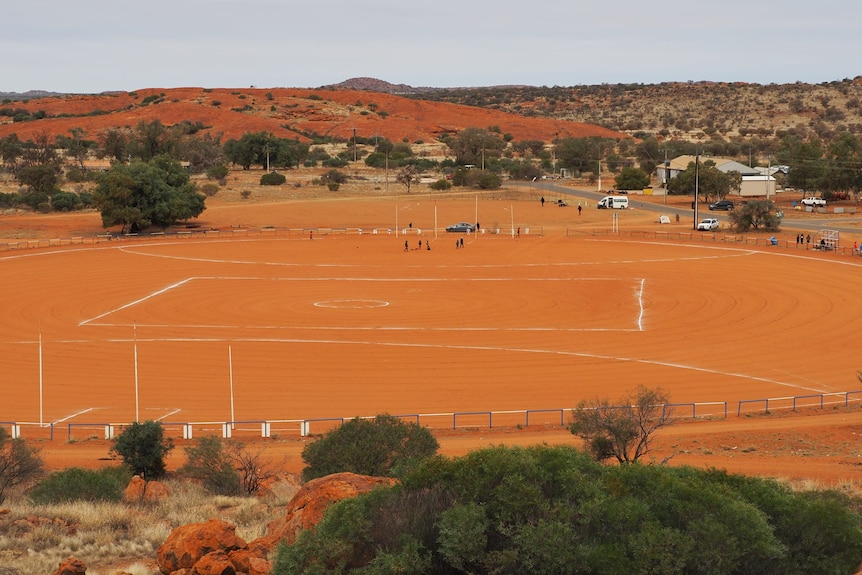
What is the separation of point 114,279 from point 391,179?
73.5m

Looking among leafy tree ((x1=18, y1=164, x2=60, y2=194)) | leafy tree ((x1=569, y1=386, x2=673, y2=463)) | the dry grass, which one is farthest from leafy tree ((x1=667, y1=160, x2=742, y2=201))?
the dry grass

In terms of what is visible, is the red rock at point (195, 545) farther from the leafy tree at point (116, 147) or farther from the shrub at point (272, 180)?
the leafy tree at point (116, 147)

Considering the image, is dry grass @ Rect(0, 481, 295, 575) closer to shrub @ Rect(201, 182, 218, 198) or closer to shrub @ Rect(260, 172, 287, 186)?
shrub @ Rect(201, 182, 218, 198)

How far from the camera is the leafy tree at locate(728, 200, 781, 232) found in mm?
84562

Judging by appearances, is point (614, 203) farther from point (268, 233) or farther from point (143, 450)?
point (143, 450)

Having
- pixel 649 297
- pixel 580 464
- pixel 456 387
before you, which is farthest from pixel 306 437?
pixel 649 297

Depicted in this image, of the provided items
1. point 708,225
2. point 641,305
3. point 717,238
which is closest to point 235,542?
point 641,305

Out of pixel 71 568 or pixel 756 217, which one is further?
pixel 756 217

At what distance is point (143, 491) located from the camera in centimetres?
2103

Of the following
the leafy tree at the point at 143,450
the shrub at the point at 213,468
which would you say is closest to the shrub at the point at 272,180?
the leafy tree at the point at 143,450

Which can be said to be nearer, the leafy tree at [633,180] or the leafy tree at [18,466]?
the leafy tree at [18,466]

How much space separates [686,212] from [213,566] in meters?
92.8

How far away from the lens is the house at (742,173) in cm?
11088

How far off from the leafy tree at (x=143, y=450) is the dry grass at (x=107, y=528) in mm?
4011
